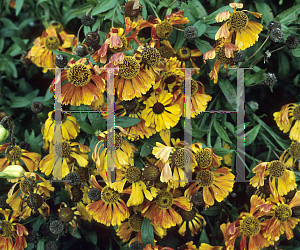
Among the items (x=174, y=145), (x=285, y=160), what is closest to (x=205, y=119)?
(x=174, y=145)

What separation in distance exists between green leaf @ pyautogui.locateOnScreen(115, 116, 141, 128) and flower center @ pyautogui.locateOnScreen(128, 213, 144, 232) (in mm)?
344

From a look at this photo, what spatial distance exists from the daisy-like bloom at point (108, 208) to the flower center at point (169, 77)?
392 millimetres

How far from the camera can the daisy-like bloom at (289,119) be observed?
3.80ft

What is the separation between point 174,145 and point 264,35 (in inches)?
21.6

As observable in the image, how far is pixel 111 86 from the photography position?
969mm

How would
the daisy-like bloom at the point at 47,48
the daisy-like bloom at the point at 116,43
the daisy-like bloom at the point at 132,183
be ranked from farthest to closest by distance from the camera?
the daisy-like bloom at the point at 47,48 < the daisy-like bloom at the point at 132,183 < the daisy-like bloom at the point at 116,43

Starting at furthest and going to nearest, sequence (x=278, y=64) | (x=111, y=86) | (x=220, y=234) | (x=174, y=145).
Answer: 1. (x=278, y=64)
2. (x=220, y=234)
3. (x=174, y=145)
4. (x=111, y=86)

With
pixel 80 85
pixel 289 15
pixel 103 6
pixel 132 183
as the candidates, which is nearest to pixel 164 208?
pixel 132 183

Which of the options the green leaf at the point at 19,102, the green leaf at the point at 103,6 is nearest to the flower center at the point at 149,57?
the green leaf at the point at 103,6

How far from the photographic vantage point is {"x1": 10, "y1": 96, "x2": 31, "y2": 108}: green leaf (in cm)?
129

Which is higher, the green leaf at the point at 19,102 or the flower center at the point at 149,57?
the flower center at the point at 149,57

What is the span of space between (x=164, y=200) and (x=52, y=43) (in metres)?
0.76

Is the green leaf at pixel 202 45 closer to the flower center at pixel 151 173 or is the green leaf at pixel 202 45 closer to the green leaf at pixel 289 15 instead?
the green leaf at pixel 289 15

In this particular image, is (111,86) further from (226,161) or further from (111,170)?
(226,161)
